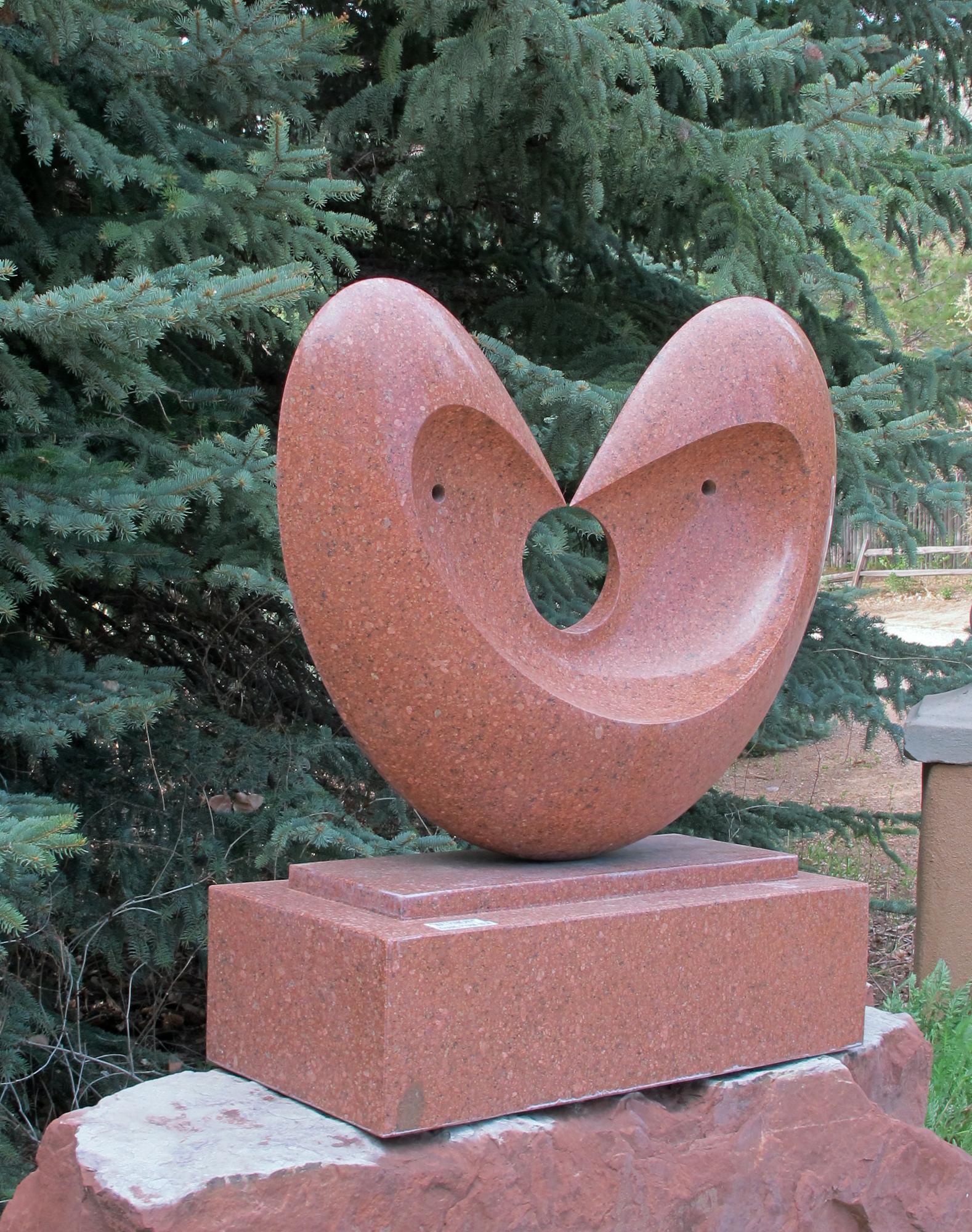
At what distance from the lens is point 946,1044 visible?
3859mm

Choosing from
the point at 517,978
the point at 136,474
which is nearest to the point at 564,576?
the point at 136,474

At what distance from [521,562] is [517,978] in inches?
35.0

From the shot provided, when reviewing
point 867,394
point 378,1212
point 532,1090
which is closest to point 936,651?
point 867,394

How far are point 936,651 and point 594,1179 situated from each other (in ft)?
10.5

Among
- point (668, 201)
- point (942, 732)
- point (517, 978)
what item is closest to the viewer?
point (517, 978)

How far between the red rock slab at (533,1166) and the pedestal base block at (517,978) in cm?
6

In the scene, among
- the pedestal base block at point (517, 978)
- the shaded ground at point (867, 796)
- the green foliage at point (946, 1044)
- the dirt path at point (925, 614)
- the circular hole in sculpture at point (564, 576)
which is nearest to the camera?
the pedestal base block at point (517, 978)

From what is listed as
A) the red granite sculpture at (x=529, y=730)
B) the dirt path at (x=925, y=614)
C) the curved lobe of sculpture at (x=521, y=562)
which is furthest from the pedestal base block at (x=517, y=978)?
the dirt path at (x=925, y=614)

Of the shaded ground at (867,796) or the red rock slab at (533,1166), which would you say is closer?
the red rock slab at (533,1166)

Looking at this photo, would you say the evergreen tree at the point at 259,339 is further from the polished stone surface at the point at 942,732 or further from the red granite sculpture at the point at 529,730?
the red granite sculpture at the point at 529,730

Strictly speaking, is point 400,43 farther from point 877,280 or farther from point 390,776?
point 877,280

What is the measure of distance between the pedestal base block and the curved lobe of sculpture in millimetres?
189

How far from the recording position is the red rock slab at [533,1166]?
7.24ft

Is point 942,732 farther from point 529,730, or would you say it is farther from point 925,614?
point 925,614
